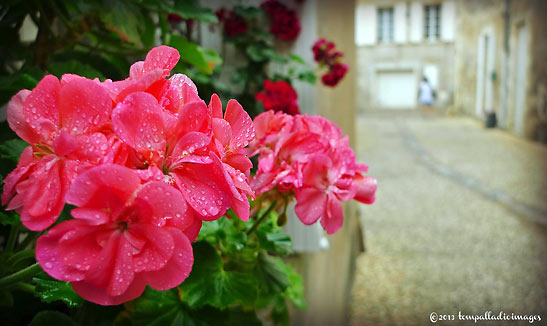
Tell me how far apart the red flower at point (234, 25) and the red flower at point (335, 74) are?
13.0 inches

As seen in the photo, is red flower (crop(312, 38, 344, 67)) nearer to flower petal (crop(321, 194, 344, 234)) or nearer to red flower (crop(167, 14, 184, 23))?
red flower (crop(167, 14, 184, 23))

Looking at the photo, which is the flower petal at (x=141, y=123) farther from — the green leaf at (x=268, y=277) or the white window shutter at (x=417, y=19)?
the white window shutter at (x=417, y=19)

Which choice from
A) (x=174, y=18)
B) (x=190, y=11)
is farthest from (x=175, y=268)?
(x=174, y=18)

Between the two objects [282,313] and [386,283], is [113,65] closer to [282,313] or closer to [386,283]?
[282,313]

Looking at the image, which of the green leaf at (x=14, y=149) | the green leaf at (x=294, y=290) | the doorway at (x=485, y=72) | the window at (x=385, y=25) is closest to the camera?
the green leaf at (x=14, y=149)

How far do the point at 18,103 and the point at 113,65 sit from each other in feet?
1.65

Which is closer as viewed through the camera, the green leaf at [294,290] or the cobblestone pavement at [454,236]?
the green leaf at [294,290]

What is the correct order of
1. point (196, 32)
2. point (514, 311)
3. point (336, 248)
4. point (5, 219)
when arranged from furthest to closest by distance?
point (514, 311)
point (336, 248)
point (196, 32)
point (5, 219)

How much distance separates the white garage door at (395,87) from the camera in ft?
52.6

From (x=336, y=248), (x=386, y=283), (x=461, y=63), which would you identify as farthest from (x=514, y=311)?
(x=461, y=63)

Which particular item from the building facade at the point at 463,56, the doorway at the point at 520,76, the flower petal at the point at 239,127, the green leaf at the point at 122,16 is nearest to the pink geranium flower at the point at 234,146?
the flower petal at the point at 239,127

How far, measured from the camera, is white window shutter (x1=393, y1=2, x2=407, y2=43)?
1534 centimetres

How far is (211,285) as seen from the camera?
51 centimetres

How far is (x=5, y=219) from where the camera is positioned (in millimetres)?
384
